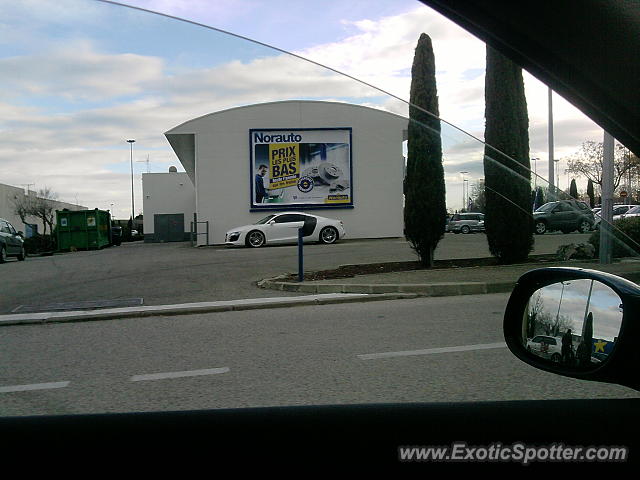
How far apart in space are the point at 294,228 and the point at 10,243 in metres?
0.75

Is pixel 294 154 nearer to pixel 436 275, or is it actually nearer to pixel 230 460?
pixel 436 275

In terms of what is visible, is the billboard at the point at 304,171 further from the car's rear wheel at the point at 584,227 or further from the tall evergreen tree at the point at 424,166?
the car's rear wheel at the point at 584,227

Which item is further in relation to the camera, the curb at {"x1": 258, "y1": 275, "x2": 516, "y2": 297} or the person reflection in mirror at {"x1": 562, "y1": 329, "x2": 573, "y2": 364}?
the curb at {"x1": 258, "y1": 275, "x2": 516, "y2": 297}

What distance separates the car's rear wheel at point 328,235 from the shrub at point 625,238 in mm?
699

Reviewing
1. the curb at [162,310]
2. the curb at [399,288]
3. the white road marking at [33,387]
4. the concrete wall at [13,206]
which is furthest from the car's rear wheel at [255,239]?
the white road marking at [33,387]

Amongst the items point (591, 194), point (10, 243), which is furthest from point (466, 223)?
point (10, 243)

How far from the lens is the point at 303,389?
4.71 feet

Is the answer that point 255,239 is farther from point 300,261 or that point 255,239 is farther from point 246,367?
point 246,367

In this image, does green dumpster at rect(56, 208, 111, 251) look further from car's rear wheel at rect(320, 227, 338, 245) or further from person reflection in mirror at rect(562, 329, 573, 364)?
person reflection in mirror at rect(562, 329, 573, 364)

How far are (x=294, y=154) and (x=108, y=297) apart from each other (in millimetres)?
579

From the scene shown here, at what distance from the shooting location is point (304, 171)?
1.58 metres

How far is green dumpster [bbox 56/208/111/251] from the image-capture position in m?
1.49

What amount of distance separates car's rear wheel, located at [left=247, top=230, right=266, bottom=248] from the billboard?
34 centimetres

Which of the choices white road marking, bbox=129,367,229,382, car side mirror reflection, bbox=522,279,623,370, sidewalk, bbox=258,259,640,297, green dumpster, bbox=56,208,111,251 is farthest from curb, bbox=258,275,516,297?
green dumpster, bbox=56,208,111,251
